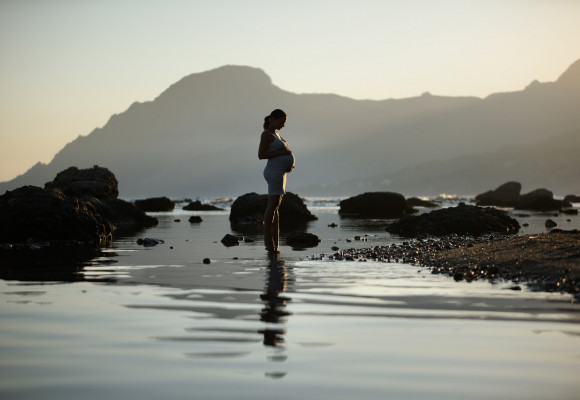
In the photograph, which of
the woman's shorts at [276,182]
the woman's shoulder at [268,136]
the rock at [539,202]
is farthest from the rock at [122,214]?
the rock at [539,202]

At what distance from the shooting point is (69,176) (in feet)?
138

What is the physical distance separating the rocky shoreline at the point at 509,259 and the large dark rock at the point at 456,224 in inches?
284

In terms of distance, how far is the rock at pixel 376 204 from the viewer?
45.1m

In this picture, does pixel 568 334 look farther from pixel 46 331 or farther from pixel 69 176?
pixel 69 176

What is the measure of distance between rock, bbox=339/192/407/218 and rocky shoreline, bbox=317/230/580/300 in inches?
1176

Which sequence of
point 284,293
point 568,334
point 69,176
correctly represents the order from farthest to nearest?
point 69,176 → point 284,293 → point 568,334

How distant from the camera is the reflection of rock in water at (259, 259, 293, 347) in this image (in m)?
6.13

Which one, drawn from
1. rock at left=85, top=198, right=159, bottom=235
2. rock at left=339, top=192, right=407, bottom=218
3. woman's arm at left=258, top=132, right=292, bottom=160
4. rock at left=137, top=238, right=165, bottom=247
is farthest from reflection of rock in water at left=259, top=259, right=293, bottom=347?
rock at left=339, top=192, right=407, bottom=218

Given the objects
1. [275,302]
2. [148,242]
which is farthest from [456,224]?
[275,302]

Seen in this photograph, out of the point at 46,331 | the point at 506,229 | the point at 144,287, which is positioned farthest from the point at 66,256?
the point at 506,229

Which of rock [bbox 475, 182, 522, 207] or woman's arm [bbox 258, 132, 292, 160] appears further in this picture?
rock [bbox 475, 182, 522, 207]

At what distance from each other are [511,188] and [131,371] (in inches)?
2961

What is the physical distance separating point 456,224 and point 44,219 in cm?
1183

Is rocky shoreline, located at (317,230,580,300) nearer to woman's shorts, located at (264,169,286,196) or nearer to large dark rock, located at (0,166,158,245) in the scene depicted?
woman's shorts, located at (264,169,286,196)
